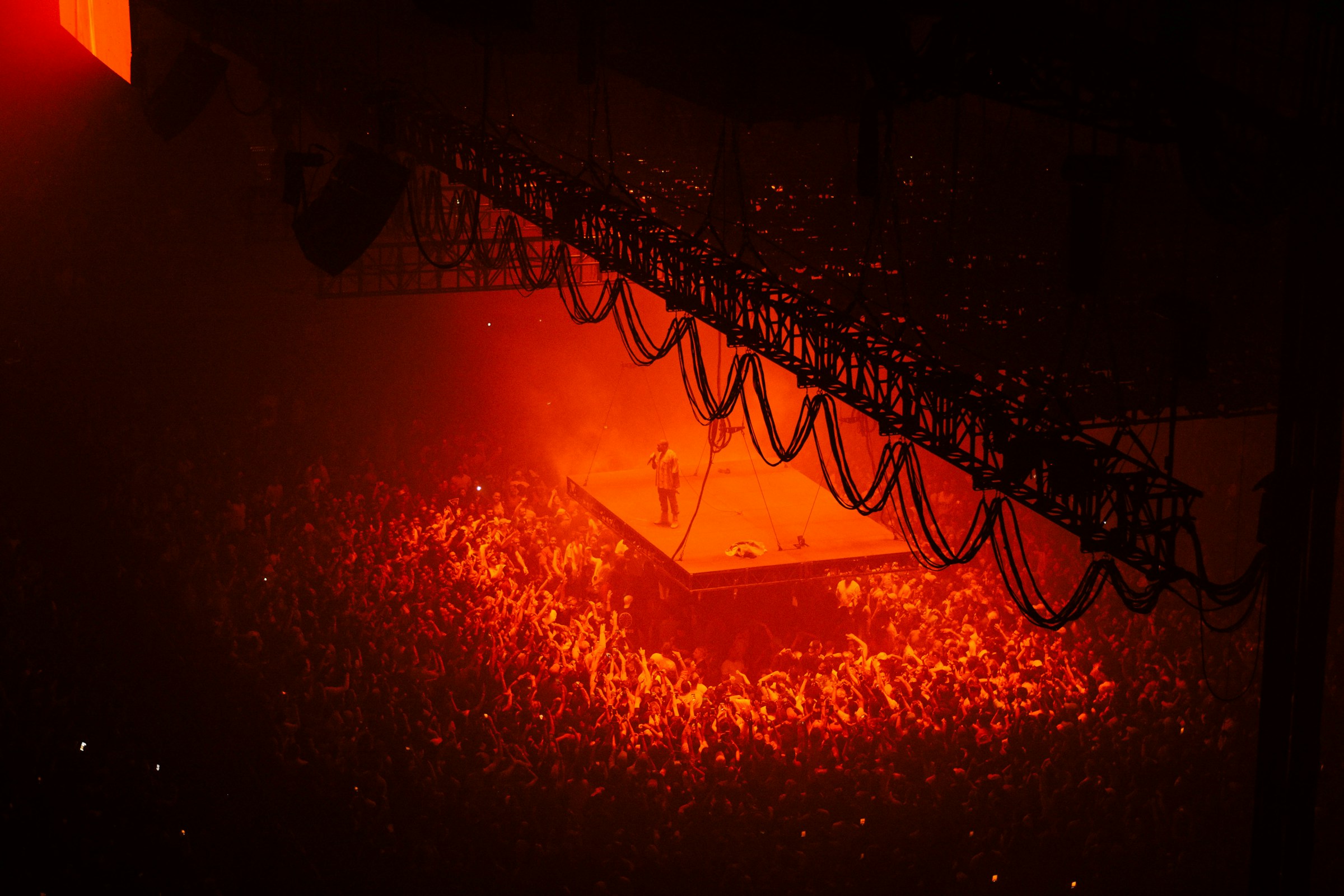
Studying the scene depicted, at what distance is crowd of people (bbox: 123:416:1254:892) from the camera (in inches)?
354

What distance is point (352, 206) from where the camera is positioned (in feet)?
27.9

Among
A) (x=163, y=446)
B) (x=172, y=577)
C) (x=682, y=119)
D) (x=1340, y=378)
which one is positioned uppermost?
(x=682, y=119)

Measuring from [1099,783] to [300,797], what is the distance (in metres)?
6.11

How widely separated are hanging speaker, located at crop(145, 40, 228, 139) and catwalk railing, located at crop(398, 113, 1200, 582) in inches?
72.7

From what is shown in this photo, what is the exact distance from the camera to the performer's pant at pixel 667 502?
41.4 feet

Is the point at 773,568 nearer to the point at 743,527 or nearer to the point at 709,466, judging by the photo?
the point at 743,527

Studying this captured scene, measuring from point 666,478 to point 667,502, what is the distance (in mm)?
326

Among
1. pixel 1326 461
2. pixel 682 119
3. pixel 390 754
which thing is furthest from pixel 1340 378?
pixel 390 754

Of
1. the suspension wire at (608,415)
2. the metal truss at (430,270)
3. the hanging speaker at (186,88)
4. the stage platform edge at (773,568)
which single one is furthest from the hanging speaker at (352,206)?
the suspension wire at (608,415)

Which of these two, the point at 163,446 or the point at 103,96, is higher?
the point at 103,96

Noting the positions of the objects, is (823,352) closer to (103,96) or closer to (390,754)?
(390,754)

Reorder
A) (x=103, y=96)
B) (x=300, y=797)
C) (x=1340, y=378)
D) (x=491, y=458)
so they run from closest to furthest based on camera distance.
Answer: (x=1340, y=378) < (x=300, y=797) < (x=103, y=96) < (x=491, y=458)

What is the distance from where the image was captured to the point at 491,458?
1416cm

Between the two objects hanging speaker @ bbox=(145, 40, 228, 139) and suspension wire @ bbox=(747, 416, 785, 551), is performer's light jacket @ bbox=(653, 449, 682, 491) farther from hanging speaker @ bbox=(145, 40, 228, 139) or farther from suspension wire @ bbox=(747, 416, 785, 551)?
hanging speaker @ bbox=(145, 40, 228, 139)
